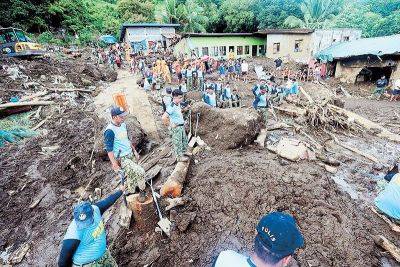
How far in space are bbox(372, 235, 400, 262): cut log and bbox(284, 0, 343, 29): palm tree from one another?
3089 centimetres

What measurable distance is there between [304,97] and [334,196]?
39.4 feet

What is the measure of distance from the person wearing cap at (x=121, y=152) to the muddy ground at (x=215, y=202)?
0.86 m

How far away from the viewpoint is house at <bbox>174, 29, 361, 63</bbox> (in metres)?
25.6

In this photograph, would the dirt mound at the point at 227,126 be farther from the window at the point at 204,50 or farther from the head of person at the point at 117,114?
the window at the point at 204,50

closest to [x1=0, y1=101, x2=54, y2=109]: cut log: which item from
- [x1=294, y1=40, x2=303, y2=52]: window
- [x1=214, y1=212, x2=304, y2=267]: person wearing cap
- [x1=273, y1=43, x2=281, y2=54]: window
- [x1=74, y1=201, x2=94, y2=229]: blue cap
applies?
[x1=74, y1=201, x2=94, y2=229]: blue cap

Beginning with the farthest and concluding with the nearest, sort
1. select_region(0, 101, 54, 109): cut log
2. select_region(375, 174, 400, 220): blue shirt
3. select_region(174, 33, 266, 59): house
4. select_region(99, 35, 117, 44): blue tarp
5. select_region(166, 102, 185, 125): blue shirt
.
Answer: select_region(99, 35, 117, 44): blue tarp → select_region(174, 33, 266, 59): house → select_region(0, 101, 54, 109): cut log → select_region(166, 102, 185, 125): blue shirt → select_region(375, 174, 400, 220): blue shirt

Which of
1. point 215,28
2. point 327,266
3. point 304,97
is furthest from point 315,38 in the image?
point 327,266

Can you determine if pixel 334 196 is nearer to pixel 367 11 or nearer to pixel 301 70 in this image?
pixel 301 70

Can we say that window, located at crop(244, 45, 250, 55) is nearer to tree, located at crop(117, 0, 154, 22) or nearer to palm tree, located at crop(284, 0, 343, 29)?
palm tree, located at crop(284, 0, 343, 29)

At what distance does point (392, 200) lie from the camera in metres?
4.79

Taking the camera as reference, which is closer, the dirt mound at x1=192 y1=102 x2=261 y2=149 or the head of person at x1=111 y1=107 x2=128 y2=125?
the head of person at x1=111 y1=107 x2=128 y2=125

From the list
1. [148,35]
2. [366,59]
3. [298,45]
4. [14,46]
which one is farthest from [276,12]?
[14,46]

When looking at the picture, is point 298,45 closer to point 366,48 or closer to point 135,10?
point 366,48

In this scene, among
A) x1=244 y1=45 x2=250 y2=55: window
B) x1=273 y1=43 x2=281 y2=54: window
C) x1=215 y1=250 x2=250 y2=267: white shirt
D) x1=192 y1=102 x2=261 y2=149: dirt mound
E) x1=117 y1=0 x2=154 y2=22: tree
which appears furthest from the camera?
x1=117 y1=0 x2=154 y2=22: tree
